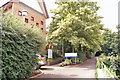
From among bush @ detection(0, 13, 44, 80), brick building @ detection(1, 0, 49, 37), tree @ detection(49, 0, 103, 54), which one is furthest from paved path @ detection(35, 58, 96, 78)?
brick building @ detection(1, 0, 49, 37)

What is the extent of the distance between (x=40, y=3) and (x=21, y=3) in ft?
16.5

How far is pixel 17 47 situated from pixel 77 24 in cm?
1298

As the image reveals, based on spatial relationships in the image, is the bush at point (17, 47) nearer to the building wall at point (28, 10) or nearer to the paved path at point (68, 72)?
the paved path at point (68, 72)

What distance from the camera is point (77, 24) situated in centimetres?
1806

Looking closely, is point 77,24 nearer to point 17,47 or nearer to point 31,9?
point 31,9

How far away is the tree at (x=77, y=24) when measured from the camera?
16984 millimetres

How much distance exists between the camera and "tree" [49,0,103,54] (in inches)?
669

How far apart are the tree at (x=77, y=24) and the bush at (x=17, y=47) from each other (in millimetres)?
9375

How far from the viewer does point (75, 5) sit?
19.7m

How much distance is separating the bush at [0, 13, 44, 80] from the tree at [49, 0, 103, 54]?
9.37 metres

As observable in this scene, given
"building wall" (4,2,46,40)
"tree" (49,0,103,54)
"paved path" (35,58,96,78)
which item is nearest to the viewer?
"paved path" (35,58,96,78)

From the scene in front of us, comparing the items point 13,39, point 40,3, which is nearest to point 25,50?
point 13,39

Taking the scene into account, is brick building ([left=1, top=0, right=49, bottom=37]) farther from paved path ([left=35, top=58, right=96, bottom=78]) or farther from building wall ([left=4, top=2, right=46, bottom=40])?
paved path ([left=35, top=58, right=96, bottom=78])

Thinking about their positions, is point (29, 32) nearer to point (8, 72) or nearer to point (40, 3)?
point (8, 72)
